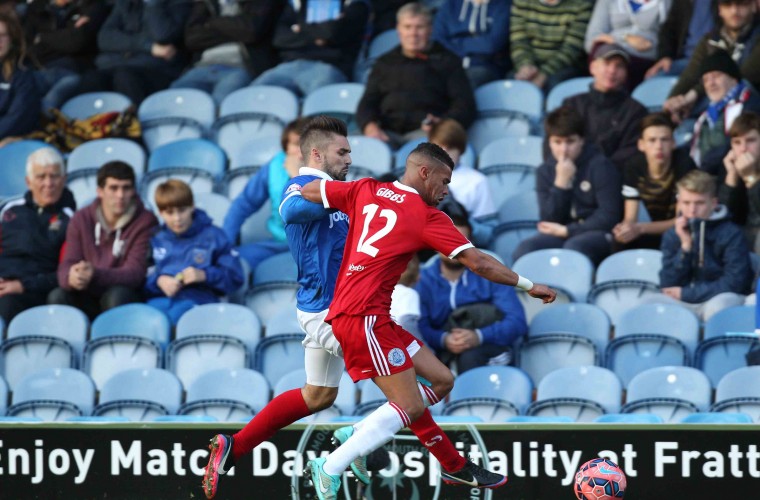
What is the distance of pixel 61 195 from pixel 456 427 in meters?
4.11

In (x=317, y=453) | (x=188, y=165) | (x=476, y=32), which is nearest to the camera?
(x=317, y=453)

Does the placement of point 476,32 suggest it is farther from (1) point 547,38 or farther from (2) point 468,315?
(2) point 468,315

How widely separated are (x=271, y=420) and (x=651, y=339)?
306 cm

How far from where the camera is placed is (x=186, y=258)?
987cm

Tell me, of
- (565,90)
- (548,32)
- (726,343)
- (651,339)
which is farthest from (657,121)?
(548,32)

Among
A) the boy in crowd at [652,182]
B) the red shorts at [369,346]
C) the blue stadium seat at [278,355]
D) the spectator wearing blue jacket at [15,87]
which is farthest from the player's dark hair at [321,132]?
the spectator wearing blue jacket at [15,87]

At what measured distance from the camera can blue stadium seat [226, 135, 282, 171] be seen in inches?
440

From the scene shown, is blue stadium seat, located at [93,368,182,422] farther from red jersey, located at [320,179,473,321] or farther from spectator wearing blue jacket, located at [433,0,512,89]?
spectator wearing blue jacket, located at [433,0,512,89]

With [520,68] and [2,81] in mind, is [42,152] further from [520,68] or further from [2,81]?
[520,68]

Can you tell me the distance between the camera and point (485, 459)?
24.4ft

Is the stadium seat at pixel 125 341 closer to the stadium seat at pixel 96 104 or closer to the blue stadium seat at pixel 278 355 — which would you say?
the blue stadium seat at pixel 278 355

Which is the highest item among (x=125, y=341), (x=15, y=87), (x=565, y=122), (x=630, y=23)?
(x=630, y=23)

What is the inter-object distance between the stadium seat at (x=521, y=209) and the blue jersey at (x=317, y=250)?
3587 millimetres

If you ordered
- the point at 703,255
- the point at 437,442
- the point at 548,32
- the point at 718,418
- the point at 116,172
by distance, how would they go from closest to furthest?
the point at 437,442 → the point at 718,418 → the point at 703,255 → the point at 116,172 → the point at 548,32
